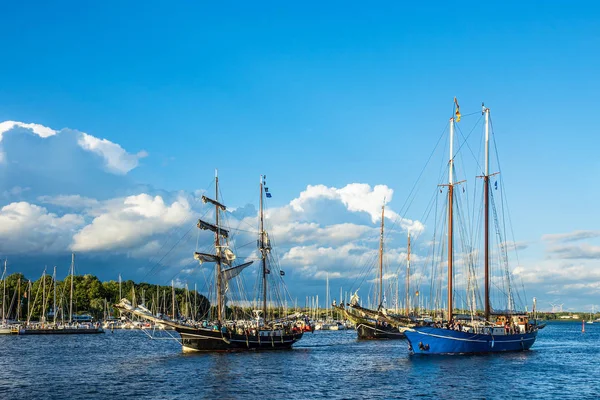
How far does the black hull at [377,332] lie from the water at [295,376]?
3930 cm

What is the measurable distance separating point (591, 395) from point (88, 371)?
51288mm

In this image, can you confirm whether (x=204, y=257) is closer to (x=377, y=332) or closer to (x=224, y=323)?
(x=224, y=323)

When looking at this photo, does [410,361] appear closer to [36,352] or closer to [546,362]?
[546,362]

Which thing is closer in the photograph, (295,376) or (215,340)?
(295,376)

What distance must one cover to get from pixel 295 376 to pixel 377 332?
71.2 m

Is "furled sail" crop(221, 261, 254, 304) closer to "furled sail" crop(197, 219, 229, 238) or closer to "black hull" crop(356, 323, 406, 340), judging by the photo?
"furled sail" crop(197, 219, 229, 238)

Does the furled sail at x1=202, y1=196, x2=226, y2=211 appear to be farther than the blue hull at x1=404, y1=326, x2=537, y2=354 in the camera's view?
Yes

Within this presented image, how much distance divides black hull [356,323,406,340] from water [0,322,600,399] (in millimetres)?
39301

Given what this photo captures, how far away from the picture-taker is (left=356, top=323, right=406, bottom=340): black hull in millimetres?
137000

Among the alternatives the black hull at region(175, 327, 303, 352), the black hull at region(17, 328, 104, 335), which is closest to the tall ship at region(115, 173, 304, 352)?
the black hull at region(175, 327, 303, 352)

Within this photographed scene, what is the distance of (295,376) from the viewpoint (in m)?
69.6

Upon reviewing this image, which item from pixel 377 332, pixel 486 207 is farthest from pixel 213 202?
pixel 377 332

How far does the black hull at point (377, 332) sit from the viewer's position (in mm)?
137000

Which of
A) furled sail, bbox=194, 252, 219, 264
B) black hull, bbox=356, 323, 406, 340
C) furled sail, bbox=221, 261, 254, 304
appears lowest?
black hull, bbox=356, 323, 406, 340
